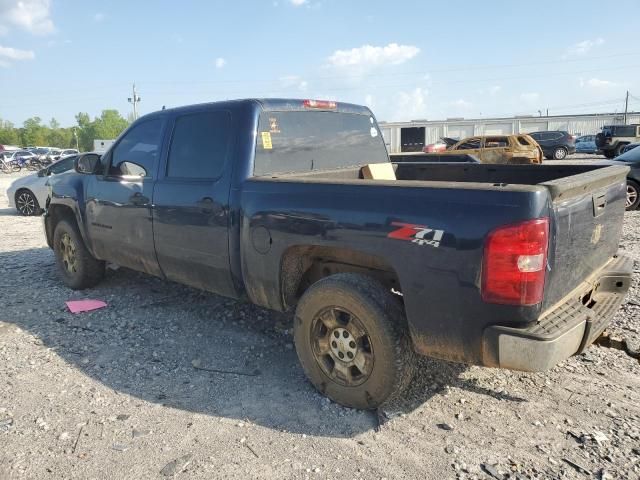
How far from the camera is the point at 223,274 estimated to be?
3.79 m

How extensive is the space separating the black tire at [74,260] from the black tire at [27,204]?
7.60 metres

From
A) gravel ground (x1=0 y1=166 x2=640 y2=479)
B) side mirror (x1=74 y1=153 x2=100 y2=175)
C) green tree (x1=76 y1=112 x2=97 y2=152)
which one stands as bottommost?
gravel ground (x1=0 y1=166 x2=640 y2=479)

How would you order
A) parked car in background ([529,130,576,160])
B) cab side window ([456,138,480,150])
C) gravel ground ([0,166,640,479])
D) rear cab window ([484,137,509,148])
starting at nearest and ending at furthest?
1. gravel ground ([0,166,640,479])
2. rear cab window ([484,137,509,148])
3. cab side window ([456,138,480,150])
4. parked car in background ([529,130,576,160])

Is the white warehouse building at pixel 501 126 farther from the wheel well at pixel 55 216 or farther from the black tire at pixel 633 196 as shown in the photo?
the wheel well at pixel 55 216

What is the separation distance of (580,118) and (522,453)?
60.9 metres

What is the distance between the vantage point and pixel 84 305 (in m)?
5.23

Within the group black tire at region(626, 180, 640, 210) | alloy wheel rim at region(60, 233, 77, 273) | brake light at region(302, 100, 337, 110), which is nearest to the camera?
brake light at region(302, 100, 337, 110)

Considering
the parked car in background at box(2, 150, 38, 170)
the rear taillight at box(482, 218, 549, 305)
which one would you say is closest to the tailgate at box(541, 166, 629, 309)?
the rear taillight at box(482, 218, 549, 305)

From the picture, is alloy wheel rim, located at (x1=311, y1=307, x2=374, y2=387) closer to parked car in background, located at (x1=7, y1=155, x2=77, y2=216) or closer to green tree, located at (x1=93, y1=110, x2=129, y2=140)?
parked car in background, located at (x1=7, y1=155, x2=77, y2=216)

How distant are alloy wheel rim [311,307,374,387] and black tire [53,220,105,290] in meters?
3.44

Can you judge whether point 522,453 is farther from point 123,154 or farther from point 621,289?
point 123,154

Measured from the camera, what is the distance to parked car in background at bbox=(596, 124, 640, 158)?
1037 inches

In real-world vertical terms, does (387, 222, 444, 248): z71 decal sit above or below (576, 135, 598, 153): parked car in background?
above

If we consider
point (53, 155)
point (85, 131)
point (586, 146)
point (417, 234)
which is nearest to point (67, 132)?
point (85, 131)
